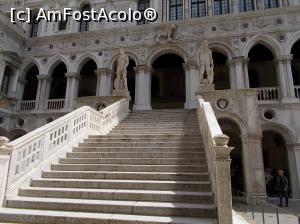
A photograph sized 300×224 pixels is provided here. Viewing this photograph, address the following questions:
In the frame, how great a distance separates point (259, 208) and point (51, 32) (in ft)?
64.4

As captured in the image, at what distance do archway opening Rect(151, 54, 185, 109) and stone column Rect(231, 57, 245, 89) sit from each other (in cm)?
494

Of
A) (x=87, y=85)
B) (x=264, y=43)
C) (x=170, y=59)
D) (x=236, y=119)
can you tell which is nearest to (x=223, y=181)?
(x=236, y=119)

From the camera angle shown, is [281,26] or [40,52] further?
[40,52]

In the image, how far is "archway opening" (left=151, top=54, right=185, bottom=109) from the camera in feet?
67.6

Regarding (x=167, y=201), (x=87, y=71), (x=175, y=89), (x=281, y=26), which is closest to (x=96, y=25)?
(x=87, y=71)

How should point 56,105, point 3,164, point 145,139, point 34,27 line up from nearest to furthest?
point 3,164
point 145,139
point 56,105
point 34,27

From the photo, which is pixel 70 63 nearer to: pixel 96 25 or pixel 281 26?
pixel 96 25

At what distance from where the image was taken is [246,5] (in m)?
18.8

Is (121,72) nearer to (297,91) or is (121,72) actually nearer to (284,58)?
(284,58)

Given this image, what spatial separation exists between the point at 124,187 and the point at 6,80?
17.6 m

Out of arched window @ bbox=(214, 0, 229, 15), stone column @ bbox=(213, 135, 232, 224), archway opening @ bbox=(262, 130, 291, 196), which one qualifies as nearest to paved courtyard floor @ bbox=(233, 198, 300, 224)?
stone column @ bbox=(213, 135, 232, 224)

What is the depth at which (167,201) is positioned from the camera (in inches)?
211

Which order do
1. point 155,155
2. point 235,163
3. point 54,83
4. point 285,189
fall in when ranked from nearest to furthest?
point 155,155
point 285,189
point 235,163
point 54,83

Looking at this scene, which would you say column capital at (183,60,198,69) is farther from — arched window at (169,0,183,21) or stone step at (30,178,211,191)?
stone step at (30,178,211,191)
